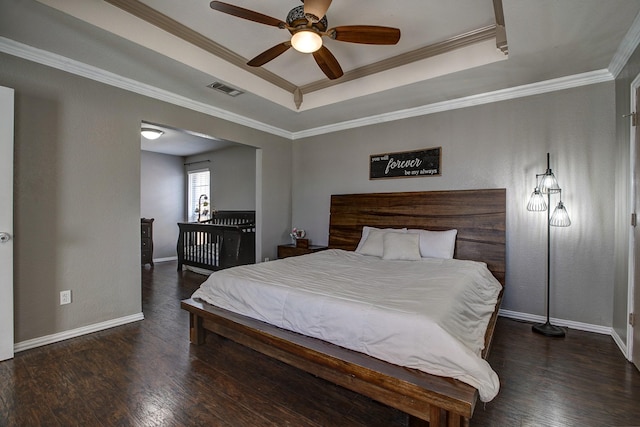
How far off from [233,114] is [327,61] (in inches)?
81.7

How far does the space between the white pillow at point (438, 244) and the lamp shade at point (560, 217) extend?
36.2 inches

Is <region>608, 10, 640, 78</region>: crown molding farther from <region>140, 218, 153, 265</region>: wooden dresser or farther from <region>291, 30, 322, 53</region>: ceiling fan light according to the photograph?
<region>140, 218, 153, 265</region>: wooden dresser

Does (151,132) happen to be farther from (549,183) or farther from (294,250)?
(549,183)

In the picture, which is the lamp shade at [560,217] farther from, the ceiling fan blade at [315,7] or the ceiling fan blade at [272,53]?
the ceiling fan blade at [272,53]

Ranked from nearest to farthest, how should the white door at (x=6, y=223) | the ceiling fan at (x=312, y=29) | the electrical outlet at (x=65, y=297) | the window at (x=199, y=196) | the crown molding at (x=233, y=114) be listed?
the ceiling fan at (x=312, y=29), the white door at (x=6, y=223), the crown molding at (x=233, y=114), the electrical outlet at (x=65, y=297), the window at (x=199, y=196)

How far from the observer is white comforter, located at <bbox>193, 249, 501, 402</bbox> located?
4.81ft

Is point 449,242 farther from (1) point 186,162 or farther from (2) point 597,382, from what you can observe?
(1) point 186,162

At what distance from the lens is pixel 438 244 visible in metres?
3.40

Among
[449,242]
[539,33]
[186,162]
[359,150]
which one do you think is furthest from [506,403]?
[186,162]

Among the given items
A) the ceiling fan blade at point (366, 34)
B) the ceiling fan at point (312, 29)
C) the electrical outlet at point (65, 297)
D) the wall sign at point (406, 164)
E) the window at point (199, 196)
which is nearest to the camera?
the ceiling fan at point (312, 29)

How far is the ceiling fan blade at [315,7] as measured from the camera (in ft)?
6.12

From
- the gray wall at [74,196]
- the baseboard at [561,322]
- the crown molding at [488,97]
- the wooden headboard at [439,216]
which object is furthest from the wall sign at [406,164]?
the gray wall at [74,196]

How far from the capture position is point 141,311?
326 cm

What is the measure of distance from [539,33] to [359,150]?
247 cm
